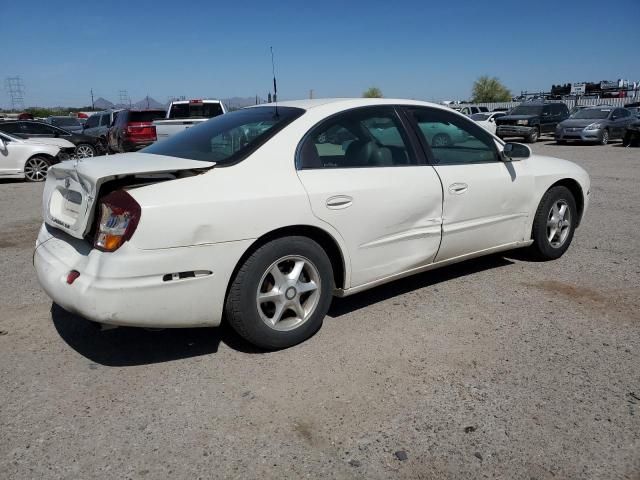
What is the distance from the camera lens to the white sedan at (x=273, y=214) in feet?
8.95

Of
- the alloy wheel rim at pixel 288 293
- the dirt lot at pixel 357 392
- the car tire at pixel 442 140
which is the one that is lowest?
the dirt lot at pixel 357 392

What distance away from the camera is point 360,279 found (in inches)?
138

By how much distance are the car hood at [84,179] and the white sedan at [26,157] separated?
9828 mm

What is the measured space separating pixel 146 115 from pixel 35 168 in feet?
14.2

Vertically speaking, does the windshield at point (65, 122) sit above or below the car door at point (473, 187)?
above

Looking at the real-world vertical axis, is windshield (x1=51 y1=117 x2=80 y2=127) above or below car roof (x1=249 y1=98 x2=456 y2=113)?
above

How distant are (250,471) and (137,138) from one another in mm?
13693

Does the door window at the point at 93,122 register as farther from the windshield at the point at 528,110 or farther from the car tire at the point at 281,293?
the car tire at the point at 281,293

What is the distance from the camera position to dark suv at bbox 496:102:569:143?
22.1m

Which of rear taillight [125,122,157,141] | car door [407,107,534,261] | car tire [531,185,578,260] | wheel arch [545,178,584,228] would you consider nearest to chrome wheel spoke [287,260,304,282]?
car door [407,107,534,261]

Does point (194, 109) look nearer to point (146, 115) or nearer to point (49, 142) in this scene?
point (146, 115)

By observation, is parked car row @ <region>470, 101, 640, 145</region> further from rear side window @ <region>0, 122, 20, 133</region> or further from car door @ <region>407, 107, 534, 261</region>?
car door @ <region>407, 107, 534, 261</region>

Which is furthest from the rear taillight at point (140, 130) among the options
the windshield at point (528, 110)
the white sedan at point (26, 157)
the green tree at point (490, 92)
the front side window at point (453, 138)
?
the green tree at point (490, 92)

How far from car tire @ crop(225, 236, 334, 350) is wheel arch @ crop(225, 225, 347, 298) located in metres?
0.03
